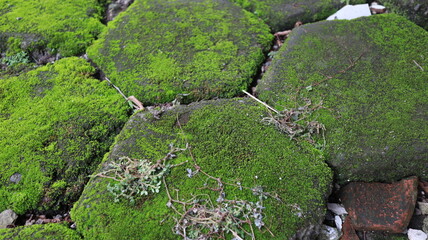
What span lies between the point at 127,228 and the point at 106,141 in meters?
0.63

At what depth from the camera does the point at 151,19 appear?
9.20 ft

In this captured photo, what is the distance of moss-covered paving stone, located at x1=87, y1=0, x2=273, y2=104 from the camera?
2.24 meters

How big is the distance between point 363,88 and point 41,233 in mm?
2010

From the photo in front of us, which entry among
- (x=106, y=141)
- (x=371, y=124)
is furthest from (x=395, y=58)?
(x=106, y=141)

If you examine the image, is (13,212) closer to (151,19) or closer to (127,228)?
(127,228)

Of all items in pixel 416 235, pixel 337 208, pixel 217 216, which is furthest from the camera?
pixel 337 208

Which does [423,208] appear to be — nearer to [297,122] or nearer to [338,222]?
[338,222]

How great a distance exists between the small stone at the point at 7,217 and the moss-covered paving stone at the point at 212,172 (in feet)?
1.15

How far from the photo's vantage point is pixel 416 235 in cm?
169

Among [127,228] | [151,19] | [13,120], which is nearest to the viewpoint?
[127,228]

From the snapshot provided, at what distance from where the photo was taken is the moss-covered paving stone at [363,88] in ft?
5.99

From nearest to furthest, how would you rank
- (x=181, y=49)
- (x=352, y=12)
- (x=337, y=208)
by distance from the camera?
1. (x=337, y=208)
2. (x=181, y=49)
3. (x=352, y=12)

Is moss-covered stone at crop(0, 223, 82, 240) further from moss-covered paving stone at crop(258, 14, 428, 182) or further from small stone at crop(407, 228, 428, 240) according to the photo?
small stone at crop(407, 228, 428, 240)

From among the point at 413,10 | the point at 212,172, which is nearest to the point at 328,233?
the point at 212,172
